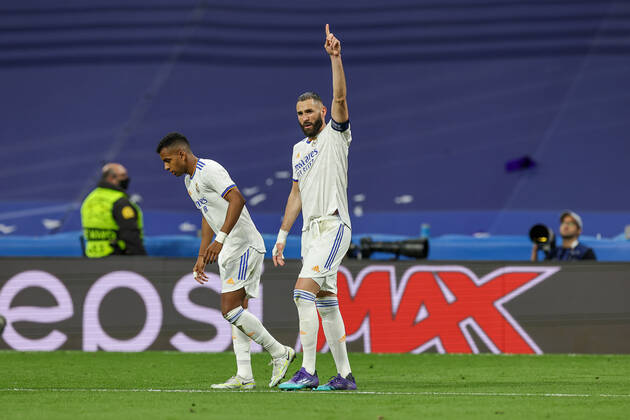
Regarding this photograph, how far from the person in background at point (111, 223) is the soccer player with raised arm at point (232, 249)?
10.6 feet

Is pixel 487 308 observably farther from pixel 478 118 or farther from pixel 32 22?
pixel 32 22

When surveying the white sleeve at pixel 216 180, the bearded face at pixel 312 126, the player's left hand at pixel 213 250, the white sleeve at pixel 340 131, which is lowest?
the player's left hand at pixel 213 250

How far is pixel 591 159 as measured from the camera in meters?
14.3

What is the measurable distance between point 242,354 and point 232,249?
656 millimetres

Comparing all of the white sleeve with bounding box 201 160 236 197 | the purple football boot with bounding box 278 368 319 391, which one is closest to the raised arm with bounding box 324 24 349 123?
the white sleeve with bounding box 201 160 236 197

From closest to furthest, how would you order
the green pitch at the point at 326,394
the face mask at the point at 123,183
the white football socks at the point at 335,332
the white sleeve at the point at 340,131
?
the green pitch at the point at 326,394
the white sleeve at the point at 340,131
the white football socks at the point at 335,332
the face mask at the point at 123,183

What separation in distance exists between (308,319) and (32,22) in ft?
38.0

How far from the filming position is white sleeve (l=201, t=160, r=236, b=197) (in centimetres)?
652

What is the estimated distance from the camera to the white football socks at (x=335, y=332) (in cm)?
634

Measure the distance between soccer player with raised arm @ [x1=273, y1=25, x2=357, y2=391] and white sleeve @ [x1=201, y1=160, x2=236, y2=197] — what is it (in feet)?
1.48

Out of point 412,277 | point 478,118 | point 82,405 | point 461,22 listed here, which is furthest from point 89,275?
point 461,22

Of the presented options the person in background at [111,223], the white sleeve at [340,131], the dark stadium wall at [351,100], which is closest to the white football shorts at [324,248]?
the white sleeve at [340,131]

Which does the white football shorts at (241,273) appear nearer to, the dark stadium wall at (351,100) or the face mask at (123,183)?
the face mask at (123,183)

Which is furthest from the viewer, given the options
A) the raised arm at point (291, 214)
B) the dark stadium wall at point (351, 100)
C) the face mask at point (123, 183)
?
the dark stadium wall at point (351, 100)
